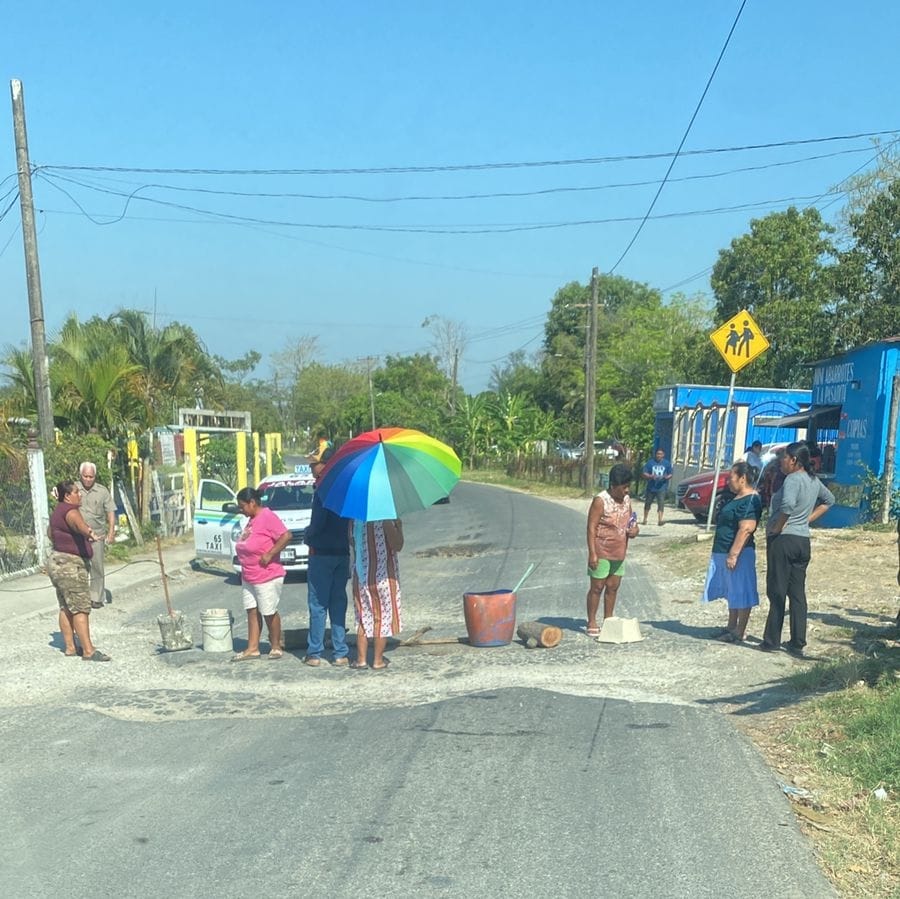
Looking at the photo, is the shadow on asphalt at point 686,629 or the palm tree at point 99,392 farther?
the palm tree at point 99,392

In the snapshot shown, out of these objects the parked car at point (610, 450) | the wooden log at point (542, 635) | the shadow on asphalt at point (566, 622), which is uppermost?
the wooden log at point (542, 635)

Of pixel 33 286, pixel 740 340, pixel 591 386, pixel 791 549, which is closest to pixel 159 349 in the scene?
pixel 33 286

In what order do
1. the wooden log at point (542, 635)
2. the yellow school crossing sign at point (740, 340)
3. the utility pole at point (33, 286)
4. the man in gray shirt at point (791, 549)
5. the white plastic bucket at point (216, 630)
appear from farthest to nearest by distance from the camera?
the utility pole at point (33, 286) → the yellow school crossing sign at point (740, 340) → the white plastic bucket at point (216, 630) → the wooden log at point (542, 635) → the man in gray shirt at point (791, 549)

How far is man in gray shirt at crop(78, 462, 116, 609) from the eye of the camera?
496 inches

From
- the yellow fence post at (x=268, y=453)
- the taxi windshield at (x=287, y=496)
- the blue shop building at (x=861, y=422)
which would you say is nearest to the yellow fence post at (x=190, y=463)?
the taxi windshield at (x=287, y=496)

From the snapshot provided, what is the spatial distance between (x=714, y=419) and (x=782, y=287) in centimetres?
765

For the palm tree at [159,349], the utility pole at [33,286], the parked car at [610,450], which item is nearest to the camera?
the utility pole at [33,286]

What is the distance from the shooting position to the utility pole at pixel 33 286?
676 inches

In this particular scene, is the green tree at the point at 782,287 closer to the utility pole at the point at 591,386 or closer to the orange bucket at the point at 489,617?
the utility pole at the point at 591,386

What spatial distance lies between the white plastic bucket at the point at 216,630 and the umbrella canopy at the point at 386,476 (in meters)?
1.91

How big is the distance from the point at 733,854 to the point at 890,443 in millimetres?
14989

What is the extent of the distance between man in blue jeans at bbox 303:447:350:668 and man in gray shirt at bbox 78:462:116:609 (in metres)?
4.12

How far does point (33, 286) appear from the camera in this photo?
17.4 meters

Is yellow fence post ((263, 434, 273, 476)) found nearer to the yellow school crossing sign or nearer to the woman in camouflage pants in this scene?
the yellow school crossing sign
